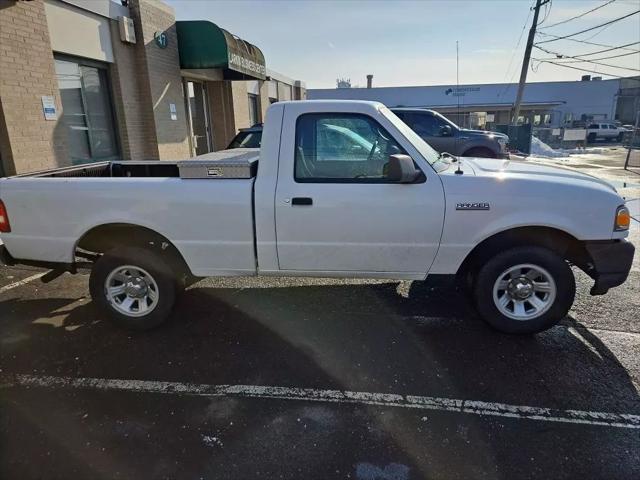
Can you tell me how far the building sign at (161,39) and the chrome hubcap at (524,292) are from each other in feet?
32.9

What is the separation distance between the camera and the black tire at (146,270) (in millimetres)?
Answer: 3910

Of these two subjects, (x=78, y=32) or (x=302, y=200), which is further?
(x=78, y=32)

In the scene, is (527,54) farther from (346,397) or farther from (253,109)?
(346,397)

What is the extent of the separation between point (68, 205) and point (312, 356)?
2.56m

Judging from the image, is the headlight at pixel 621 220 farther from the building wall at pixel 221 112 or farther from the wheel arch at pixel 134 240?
the building wall at pixel 221 112

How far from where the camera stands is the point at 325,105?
3740 mm

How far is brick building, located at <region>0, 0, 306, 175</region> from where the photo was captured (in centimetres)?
697

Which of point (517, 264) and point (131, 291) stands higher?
point (517, 264)

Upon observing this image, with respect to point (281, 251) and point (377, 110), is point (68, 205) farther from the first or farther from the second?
point (377, 110)

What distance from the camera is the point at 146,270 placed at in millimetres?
3916

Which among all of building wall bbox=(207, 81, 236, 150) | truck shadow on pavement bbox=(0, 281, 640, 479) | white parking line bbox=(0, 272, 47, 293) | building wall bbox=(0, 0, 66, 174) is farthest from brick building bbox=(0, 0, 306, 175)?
truck shadow on pavement bbox=(0, 281, 640, 479)

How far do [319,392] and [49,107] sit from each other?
7285 mm

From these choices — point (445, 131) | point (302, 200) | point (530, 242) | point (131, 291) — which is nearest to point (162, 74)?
point (445, 131)

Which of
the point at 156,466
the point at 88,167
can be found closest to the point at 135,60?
the point at 88,167
